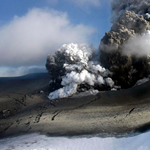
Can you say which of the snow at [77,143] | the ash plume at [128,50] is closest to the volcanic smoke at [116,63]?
the ash plume at [128,50]

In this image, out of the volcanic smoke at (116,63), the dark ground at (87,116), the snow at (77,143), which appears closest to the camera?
the snow at (77,143)

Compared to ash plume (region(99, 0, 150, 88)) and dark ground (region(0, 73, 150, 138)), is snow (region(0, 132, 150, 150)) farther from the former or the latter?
ash plume (region(99, 0, 150, 88))

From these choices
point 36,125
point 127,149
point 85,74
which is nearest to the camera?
point 127,149

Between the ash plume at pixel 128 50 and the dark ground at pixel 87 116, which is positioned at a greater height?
the ash plume at pixel 128 50

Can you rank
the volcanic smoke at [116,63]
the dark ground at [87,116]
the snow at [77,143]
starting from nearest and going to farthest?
the snow at [77,143], the dark ground at [87,116], the volcanic smoke at [116,63]

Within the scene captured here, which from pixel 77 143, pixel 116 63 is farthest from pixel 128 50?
pixel 77 143

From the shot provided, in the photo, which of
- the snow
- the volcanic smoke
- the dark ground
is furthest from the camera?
the volcanic smoke

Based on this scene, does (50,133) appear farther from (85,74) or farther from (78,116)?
(85,74)

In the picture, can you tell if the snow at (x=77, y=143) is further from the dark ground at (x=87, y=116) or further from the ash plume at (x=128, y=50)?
the ash plume at (x=128, y=50)

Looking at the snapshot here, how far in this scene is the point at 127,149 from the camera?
29.7ft

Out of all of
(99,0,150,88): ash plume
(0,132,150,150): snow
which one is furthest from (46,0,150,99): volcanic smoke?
(0,132,150,150): snow

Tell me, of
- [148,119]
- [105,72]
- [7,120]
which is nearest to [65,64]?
[105,72]

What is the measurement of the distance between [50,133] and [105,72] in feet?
50.7

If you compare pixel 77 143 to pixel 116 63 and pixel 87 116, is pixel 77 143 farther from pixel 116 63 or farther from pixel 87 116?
pixel 116 63
